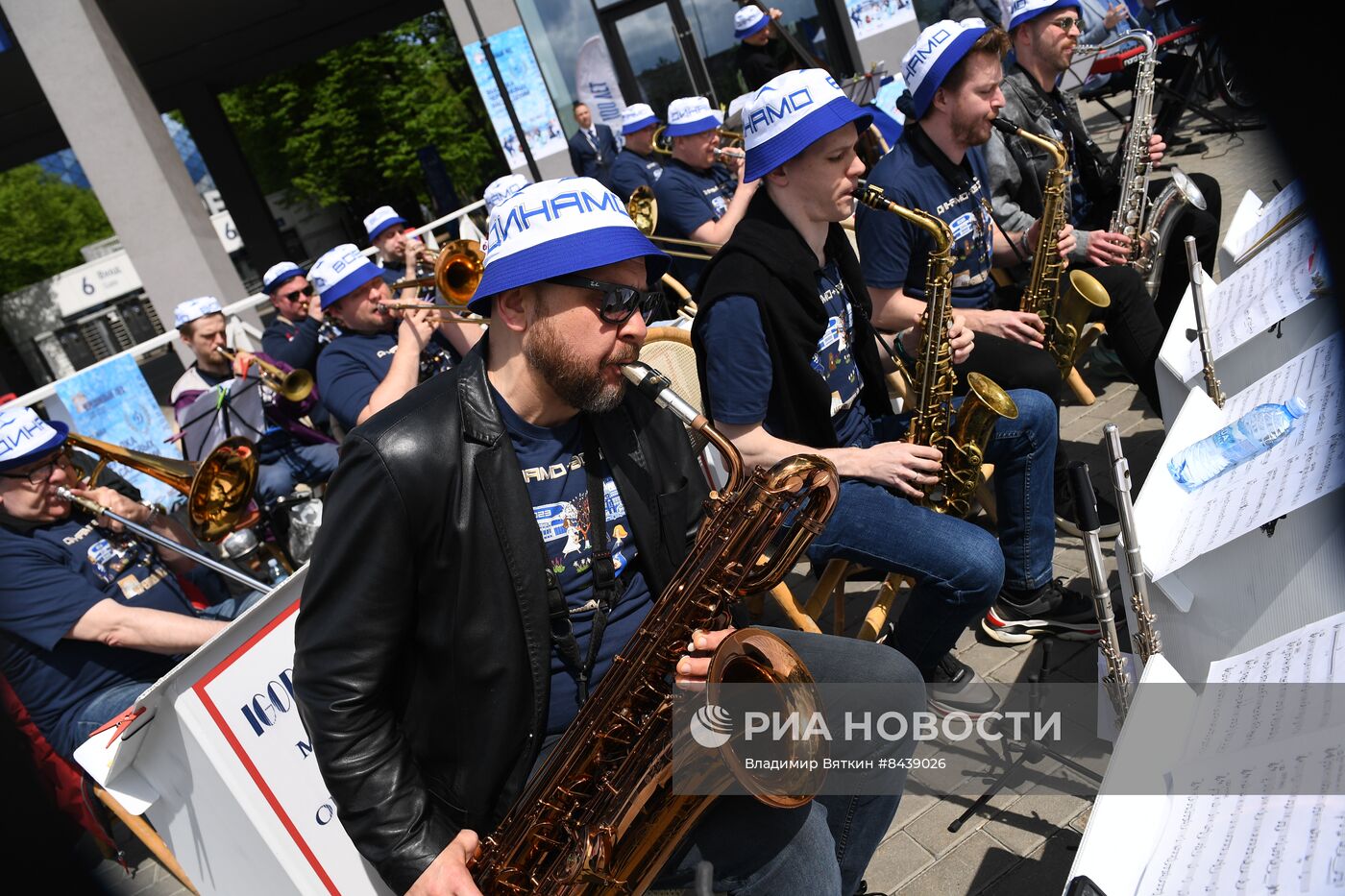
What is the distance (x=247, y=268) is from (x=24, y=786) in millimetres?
50398

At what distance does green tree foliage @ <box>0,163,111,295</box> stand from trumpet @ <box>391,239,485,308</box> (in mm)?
57470

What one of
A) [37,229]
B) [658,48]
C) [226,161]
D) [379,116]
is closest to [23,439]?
[658,48]

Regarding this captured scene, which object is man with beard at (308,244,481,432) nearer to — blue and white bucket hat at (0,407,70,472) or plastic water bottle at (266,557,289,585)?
plastic water bottle at (266,557,289,585)

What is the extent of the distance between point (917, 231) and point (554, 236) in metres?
2.13

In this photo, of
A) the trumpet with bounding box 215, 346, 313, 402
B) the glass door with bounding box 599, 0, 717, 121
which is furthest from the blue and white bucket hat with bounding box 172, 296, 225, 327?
the glass door with bounding box 599, 0, 717, 121

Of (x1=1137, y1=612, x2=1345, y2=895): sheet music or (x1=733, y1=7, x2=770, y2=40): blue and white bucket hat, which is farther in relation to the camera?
(x1=733, y1=7, x2=770, y2=40): blue and white bucket hat

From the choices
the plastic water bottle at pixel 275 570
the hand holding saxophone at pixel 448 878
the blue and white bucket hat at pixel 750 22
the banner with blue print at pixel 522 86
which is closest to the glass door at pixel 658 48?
the banner with blue print at pixel 522 86

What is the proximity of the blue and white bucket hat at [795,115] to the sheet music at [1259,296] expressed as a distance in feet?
4.61

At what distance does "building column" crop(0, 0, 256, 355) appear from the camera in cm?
1035

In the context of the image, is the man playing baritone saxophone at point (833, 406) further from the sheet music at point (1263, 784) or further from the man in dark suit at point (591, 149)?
the man in dark suit at point (591, 149)

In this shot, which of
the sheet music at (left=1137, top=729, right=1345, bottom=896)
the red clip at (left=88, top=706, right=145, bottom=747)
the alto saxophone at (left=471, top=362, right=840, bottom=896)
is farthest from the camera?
the red clip at (left=88, top=706, right=145, bottom=747)

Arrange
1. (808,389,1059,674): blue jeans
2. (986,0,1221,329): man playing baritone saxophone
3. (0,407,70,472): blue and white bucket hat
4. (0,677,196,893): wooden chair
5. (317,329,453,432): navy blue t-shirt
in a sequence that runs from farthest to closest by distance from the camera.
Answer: (317,329,453,432): navy blue t-shirt → (986,0,1221,329): man playing baritone saxophone → (0,407,70,472): blue and white bucket hat → (0,677,196,893): wooden chair → (808,389,1059,674): blue jeans

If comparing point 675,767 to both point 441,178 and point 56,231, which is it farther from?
point 56,231

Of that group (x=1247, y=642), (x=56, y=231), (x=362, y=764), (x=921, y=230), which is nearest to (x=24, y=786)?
(x=362, y=764)
